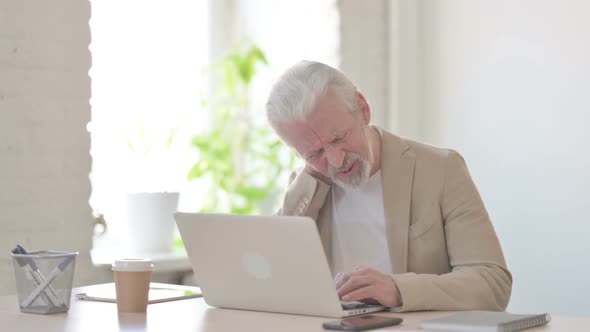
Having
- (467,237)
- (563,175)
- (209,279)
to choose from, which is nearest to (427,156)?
(467,237)

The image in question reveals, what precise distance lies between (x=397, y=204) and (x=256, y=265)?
0.58 meters

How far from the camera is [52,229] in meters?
2.90

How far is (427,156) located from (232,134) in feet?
5.45

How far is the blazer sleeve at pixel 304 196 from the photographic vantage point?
2.42 meters

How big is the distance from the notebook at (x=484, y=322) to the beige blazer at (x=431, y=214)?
39 cm

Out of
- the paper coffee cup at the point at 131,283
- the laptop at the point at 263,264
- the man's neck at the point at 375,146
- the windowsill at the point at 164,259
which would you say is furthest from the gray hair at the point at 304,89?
the windowsill at the point at 164,259

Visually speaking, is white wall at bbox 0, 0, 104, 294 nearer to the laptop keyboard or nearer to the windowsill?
the windowsill

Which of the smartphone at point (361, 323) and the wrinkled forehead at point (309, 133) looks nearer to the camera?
the smartphone at point (361, 323)

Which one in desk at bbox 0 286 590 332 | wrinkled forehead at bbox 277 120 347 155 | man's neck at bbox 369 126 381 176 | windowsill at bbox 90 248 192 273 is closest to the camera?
desk at bbox 0 286 590 332

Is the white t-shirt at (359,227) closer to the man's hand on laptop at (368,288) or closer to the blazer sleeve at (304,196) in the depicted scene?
the blazer sleeve at (304,196)

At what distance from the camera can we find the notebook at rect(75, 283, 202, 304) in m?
2.11

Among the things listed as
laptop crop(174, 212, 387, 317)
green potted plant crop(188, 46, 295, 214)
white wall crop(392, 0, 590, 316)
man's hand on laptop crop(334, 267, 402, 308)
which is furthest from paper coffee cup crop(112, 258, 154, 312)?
white wall crop(392, 0, 590, 316)

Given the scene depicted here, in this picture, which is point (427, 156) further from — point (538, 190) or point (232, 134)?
point (232, 134)

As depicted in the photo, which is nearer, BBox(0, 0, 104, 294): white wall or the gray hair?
the gray hair
